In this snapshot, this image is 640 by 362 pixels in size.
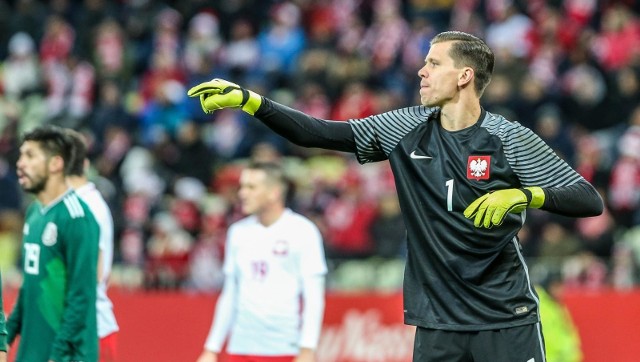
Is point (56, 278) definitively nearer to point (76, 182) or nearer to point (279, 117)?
point (76, 182)

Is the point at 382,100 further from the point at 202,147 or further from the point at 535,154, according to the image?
the point at 535,154

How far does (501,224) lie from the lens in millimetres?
Answer: 5645

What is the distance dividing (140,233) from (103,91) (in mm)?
3831

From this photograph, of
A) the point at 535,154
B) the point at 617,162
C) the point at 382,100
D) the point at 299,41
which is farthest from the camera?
the point at 299,41

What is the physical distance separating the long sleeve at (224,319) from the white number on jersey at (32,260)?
1616 mm

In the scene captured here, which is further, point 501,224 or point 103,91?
point 103,91

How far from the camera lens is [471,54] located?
19.2 ft

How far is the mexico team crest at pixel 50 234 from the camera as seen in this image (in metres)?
6.94

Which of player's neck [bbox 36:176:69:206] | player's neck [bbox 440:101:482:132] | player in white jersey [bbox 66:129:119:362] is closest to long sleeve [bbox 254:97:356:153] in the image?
player's neck [bbox 440:101:482:132]

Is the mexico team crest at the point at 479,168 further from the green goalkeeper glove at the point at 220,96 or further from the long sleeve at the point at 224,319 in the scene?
the long sleeve at the point at 224,319

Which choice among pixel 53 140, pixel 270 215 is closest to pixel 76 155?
pixel 53 140

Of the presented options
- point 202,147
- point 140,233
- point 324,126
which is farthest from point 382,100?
point 324,126

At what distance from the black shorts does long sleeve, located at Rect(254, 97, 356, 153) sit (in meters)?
1.02

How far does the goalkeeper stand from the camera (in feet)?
18.4
